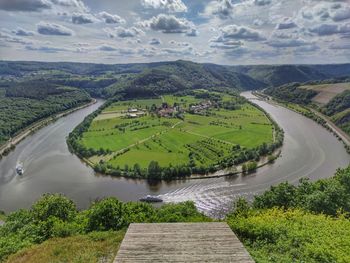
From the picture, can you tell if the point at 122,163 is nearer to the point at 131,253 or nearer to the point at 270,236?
the point at 270,236

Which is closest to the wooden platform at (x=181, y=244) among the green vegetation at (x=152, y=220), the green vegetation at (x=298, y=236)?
the green vegetation at (x=298, y=236)

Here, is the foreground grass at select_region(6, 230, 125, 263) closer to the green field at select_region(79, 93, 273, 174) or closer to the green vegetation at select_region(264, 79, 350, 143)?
the green field at select_region(79, 93, 273, 174)

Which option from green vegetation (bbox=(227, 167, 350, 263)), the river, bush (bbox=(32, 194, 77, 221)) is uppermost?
green vegetation (bbox=(227, 167, 350, 263))

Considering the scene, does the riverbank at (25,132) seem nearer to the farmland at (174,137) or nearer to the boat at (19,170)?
the boat at (19,170)

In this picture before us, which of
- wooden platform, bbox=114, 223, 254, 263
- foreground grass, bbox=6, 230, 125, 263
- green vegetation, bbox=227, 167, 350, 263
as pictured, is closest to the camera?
wooden platform, bbox=114, 223, 254, 263

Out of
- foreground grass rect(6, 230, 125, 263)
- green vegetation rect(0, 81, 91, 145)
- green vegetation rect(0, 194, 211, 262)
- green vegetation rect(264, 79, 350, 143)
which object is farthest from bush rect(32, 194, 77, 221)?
green vegetation rect(264, 79, 350, 143)

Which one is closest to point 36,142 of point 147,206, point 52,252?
point 147,206

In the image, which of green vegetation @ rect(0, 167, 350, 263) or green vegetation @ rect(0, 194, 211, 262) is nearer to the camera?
green vegetation @ rect(0, 167, 350, 263)
